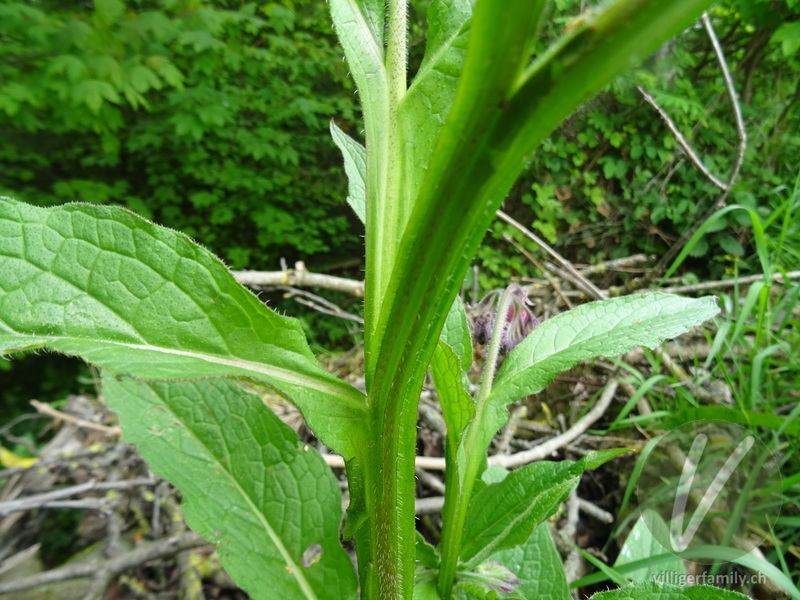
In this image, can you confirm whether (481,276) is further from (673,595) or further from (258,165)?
(673,595)

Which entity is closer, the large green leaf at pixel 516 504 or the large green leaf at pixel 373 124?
the large green leaf at pixel 373 124

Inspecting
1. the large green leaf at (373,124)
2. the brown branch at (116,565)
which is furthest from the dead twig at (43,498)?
the large green leaf at (373,124)

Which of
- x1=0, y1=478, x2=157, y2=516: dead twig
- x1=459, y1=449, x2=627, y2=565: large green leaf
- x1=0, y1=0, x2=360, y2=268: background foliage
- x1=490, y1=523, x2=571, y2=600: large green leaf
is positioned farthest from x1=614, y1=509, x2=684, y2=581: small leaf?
x1=0, y1=0, x2=360, y2=268: background foliage

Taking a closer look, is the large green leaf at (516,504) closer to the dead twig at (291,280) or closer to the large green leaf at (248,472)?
the large green leaf at (248,472)

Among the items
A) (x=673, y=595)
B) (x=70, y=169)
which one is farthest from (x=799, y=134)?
(x=70, y=169)

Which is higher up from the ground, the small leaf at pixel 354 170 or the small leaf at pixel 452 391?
the small leaf at pixel 354 170

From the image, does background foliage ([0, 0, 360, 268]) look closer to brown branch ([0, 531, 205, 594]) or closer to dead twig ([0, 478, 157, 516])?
dead twig ([0, 478, 157, 516])

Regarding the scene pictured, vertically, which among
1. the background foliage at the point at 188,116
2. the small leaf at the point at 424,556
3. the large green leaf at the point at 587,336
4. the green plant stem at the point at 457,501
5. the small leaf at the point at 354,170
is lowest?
the small leaf at the point at 424,556
